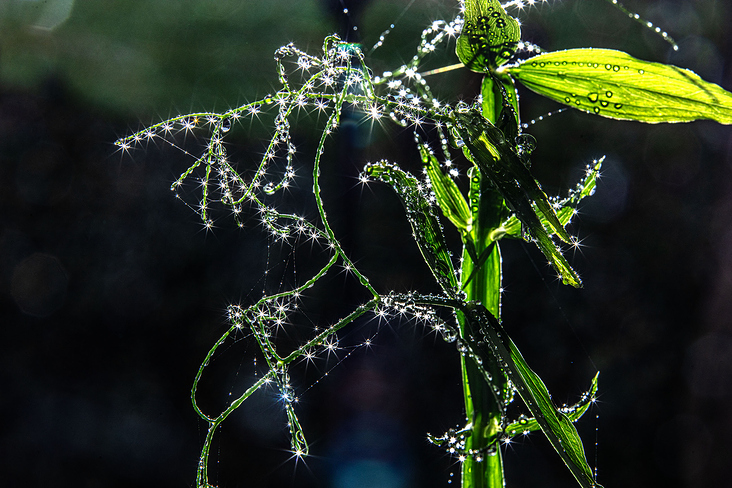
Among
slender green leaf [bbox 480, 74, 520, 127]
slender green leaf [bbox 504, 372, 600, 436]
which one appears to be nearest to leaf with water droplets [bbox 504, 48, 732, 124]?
slender green leaf [bbox 480, 74, 520, 127]

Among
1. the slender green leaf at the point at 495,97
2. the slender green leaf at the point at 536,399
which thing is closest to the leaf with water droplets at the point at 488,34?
the slender green leaf at the point at 495,97

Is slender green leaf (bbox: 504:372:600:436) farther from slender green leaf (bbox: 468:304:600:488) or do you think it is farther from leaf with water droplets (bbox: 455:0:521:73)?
leaf with water droplets (bbox: 455:0:521:73)

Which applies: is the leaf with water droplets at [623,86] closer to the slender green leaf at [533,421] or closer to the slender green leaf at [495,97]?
the slender green leaf at [495,97]

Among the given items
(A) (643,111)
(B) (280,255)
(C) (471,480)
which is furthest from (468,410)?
(B) (280,255)

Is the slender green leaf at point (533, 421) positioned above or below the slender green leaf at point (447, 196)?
below

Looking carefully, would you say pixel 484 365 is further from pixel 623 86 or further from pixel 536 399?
pixel 623 86

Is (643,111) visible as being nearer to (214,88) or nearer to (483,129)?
(483,129)
